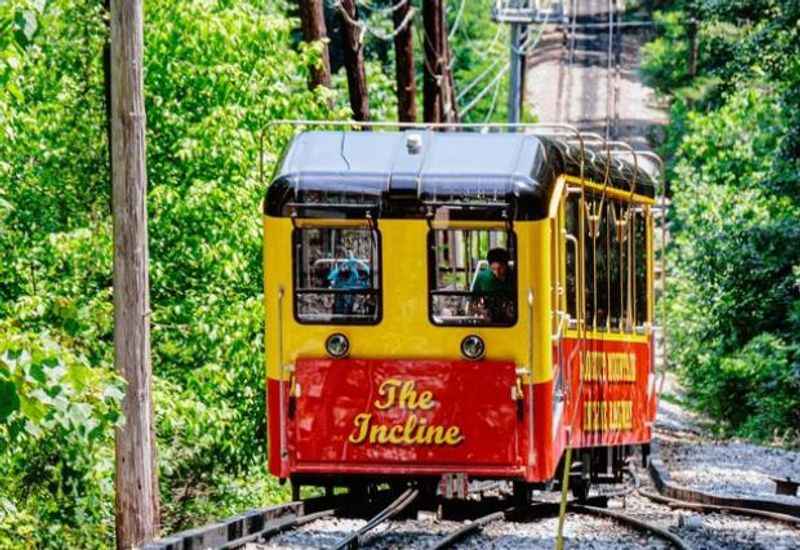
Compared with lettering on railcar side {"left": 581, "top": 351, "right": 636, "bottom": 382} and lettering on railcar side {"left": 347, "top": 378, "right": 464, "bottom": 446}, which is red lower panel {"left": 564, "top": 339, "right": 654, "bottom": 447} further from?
lettering on railcar side {"left": 347, "top": 378, "right": 464, "bottom": 446}

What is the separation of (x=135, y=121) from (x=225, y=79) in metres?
7.54

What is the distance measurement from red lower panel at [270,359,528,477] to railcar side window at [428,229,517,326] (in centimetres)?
37

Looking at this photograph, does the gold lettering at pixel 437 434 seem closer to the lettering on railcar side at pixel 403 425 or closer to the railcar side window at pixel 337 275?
the lettering on railcar side at pixel 403 425

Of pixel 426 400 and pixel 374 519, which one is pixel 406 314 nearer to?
pixel 426 400

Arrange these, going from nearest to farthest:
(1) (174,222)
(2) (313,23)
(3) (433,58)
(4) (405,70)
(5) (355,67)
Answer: (1) (174,222), (2) (313,23), (5) (355,67), (4) (405,70), (3) (433,58)

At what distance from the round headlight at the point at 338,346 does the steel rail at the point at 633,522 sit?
2.78 metres

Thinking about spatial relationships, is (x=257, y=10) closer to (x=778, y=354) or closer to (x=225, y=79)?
(x=225, y=79)

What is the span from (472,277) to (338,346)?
1.14 metres

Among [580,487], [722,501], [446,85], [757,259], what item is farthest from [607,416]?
[446,85]

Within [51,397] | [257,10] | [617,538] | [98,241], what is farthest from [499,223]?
[257,10]

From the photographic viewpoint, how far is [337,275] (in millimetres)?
Result: 15914

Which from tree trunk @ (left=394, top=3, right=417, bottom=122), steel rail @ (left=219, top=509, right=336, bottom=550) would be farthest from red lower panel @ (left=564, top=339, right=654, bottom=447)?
tree trunk @ (left=394, top=3, right=417, bottom=122)

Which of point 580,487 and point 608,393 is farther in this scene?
point 608,393

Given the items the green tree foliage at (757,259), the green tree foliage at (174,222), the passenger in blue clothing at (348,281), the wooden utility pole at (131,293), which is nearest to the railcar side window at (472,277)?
the passenger in blue clothing at (348,281)
